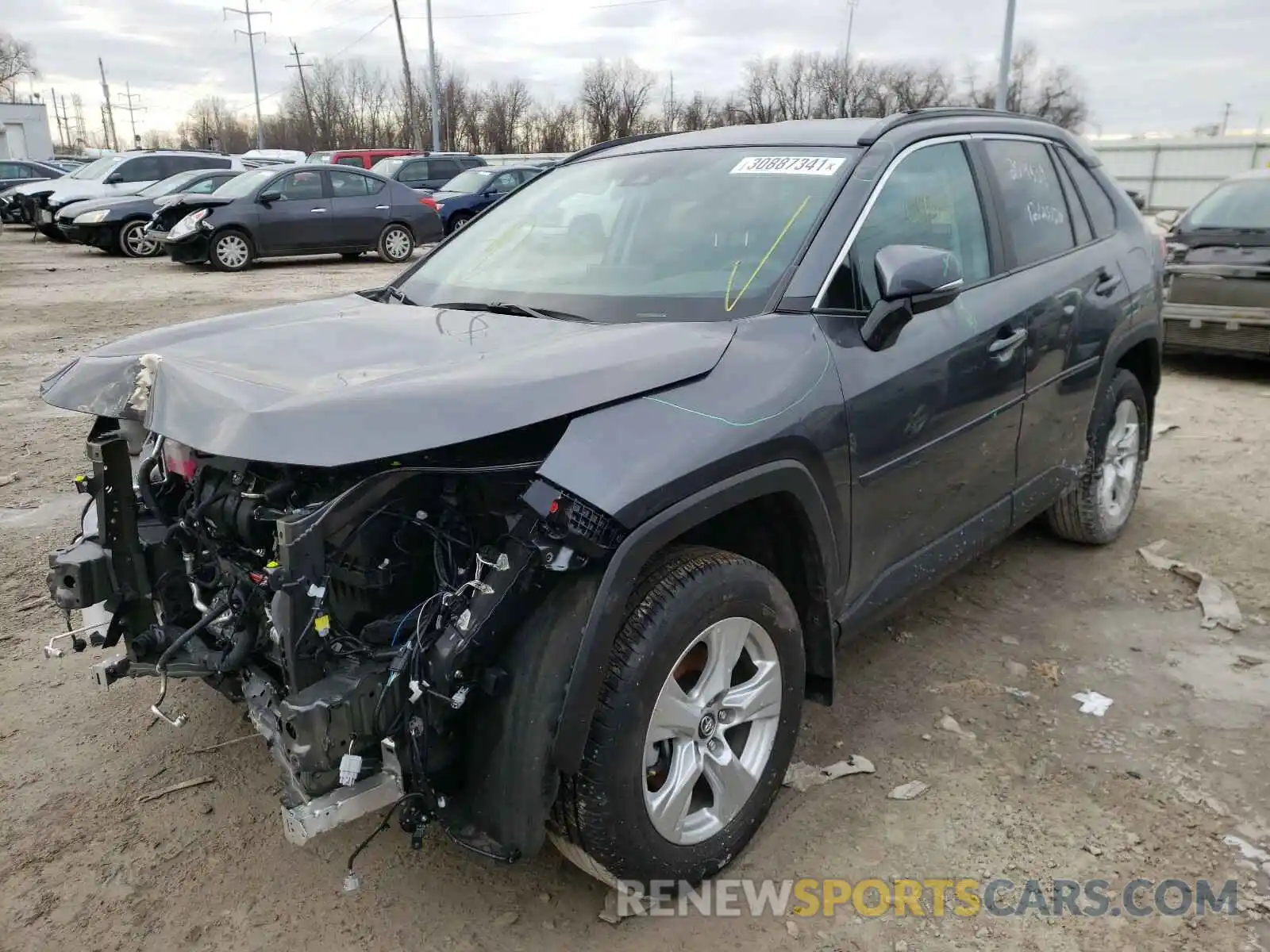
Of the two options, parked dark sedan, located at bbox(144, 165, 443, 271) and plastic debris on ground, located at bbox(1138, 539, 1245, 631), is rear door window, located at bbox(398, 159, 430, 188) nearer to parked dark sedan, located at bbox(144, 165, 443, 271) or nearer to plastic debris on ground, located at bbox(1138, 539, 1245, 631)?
parked dark sedan, located at bbox(144, 165, 443, 271)

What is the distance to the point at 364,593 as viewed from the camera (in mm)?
2281

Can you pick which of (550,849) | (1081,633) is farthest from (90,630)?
(1081,633)

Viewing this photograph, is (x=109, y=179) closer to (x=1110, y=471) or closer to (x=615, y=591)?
(x=1110, y=471)

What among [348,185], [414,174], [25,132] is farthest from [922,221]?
[25,132]

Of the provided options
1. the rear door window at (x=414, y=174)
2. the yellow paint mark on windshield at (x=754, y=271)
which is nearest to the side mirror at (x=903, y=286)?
the yellow paint mark on windshield at (x=754, y=271)

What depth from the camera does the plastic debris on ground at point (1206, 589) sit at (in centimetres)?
399

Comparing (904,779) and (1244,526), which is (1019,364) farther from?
(1244,526)

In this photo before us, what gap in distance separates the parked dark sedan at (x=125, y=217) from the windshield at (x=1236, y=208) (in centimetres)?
1597

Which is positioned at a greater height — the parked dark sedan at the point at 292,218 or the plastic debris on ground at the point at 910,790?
the parked dark sedan at the point at 292,218

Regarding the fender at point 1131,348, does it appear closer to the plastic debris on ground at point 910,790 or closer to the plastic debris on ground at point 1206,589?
the plastic debris on ground at point 1206,589

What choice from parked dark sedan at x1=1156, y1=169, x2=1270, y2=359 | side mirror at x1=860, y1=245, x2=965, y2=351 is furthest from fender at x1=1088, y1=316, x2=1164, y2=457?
parked dark sedan at x1=1156, y1=169, x2=1270, y2=359

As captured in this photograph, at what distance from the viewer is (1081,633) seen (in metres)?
3.90

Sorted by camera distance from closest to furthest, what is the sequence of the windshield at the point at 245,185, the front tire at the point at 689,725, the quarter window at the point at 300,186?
the front tire at the point at 689,725 → the windshield at the point at 245,185 → the quarter window at the point at 300,186

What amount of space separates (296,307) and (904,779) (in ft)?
8.31
